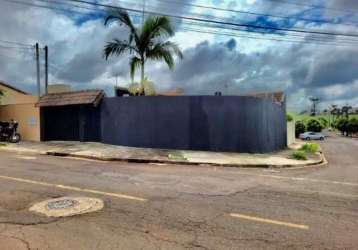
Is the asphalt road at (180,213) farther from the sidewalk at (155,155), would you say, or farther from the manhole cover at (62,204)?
the sidewalk at (155,155)

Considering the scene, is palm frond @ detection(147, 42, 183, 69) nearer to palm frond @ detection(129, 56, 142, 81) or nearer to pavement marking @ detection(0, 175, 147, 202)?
palm frond @ detection(129, 56, 142, 81)

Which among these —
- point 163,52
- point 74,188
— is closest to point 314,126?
point 163,52

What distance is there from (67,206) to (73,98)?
14.4 m

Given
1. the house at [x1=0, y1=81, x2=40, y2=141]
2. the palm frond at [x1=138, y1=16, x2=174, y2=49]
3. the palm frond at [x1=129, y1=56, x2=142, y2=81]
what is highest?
the palm frond at [x1=138, y1=16, x2=174, y2=49]

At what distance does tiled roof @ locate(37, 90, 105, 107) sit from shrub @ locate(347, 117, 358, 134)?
7304cm

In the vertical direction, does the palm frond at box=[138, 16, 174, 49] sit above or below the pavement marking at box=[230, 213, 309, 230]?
above

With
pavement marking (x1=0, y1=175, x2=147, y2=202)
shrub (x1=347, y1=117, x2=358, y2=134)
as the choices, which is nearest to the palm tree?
pavement marking (x1=0, y1=175, x2=147, y2=202)

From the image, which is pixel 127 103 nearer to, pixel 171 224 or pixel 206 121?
pixel 206 121

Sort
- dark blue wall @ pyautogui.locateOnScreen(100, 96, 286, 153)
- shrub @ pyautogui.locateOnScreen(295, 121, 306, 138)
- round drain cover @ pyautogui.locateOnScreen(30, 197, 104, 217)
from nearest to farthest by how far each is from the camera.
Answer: round drain cover @ pyautogui.locateOnScreen(30, 197, 104, 217)
dark blue wall @ pyautogui.locateOnScreen(100, 96, 286, 153)
shrub @ pyautogui.locateOnScreen(295, 121, 306, 138)

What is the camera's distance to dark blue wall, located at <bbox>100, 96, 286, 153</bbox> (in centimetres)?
1814

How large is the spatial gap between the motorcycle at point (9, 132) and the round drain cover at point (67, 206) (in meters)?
15.7

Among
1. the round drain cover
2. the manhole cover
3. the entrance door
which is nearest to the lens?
the round drain cover

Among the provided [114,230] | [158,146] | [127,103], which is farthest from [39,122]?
[114,230]

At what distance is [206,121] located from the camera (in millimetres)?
18141
